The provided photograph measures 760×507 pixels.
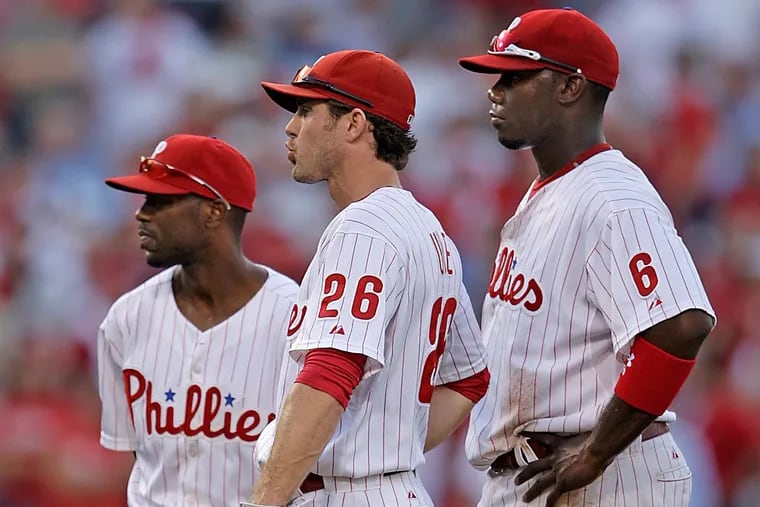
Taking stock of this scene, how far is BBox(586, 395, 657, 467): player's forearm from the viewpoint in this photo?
2.88 m

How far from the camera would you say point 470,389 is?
129 inches

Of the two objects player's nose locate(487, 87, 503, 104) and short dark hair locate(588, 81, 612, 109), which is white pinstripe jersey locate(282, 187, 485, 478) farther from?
short dark hair locate(588, 81, 612, 109)

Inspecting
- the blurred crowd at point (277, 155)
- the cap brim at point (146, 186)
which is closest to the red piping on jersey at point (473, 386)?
the cap brim at point (146, 186)

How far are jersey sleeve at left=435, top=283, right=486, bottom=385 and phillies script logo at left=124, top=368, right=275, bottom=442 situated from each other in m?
0.62

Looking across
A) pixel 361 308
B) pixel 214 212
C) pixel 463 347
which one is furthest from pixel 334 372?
pixel 214 212

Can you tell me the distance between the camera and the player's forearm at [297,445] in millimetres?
2600

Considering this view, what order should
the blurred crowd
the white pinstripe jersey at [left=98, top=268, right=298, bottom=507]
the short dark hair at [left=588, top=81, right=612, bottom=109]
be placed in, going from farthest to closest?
the blurred crowd, the white pinstripe jersey at [left=98, top=268, right=298, bottom=507], the short dark hair at [left=588, top=81, right=612, bottom=109]

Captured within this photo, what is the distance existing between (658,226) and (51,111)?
634cm

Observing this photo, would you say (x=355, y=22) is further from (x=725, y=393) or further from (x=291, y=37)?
(x=725, y=393)

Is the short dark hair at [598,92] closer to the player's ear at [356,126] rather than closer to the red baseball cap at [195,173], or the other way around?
the player's ear at [356,126]

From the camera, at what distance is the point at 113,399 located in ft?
12.5

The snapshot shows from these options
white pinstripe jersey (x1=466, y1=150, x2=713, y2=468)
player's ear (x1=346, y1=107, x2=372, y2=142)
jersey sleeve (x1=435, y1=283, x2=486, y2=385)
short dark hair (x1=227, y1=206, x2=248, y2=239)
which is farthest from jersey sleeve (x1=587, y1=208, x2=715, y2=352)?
short dark hair (x1=227, y1=206, x2=248, y2=239)

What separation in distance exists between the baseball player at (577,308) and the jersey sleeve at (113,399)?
3.51 ft

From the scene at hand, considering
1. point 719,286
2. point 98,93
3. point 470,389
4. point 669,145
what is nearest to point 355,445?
point 470,389
